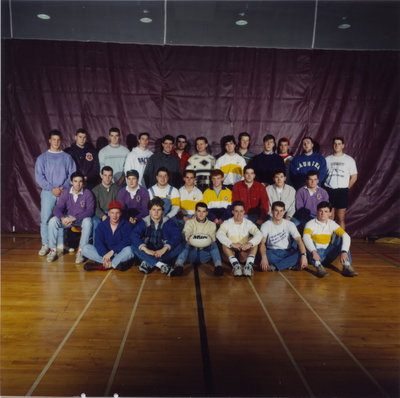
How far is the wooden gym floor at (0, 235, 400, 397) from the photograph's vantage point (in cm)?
187

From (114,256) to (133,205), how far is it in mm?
780

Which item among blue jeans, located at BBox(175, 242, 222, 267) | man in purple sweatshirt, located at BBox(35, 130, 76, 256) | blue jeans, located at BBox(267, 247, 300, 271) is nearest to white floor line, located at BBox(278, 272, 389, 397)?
blue jeans, located at BBox(267, 247, 300, 271)

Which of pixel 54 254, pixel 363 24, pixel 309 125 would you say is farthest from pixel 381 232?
pixel 54 254

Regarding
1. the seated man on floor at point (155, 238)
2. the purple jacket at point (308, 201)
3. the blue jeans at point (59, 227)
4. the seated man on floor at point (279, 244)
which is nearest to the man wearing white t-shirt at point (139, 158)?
the blue jeans at point (59, 227)

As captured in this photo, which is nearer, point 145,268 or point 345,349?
point 345,349

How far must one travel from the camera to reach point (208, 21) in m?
5.25

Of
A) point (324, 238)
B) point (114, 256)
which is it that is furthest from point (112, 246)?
point (324, 238)

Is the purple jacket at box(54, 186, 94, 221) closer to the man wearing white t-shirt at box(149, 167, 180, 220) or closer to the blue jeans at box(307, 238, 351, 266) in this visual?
the man wearing white t-shirt at box(149, 167, 180, 220)

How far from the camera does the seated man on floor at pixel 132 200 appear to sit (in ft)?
14.1

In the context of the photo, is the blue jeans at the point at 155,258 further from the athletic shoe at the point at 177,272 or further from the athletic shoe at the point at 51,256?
the athletic shoe at the point at 51,256

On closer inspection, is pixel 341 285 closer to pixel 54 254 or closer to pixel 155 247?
pixel 155 247

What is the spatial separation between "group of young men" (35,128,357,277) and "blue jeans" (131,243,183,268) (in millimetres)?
12

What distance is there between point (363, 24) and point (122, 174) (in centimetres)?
469

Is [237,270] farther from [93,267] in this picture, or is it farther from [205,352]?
[93,267]
